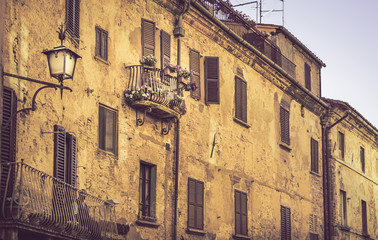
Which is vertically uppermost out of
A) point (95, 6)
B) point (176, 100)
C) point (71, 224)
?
point (95, 6)

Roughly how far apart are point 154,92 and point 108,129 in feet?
5.04

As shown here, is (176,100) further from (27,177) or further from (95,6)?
(27,177)

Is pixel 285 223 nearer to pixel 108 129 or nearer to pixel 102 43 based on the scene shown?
pixel 108 129

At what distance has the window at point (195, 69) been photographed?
22.5 m

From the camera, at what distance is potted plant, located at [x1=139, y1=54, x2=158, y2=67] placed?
19609 millimetres

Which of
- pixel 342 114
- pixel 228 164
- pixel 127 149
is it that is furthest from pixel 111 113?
pixel 342 114

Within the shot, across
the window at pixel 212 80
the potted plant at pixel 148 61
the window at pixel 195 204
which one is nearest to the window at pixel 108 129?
the potted plant at pixel 148 61

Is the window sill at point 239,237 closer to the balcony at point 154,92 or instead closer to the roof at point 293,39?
A: the balcony at point 154,92

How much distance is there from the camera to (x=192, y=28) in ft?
74.8

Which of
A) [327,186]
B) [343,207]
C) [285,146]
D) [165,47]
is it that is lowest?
[343,207]

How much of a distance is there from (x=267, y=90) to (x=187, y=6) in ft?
21.4

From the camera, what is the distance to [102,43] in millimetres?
18703

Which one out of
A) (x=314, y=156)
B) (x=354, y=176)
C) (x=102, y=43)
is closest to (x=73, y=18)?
(x=102, y=43)

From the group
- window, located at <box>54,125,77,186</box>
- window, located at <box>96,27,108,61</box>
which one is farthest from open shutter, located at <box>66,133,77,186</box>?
window, located at <box>96,27,108,61</box>
